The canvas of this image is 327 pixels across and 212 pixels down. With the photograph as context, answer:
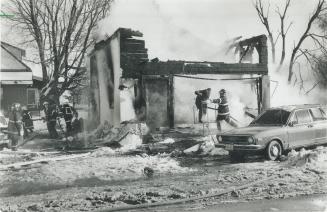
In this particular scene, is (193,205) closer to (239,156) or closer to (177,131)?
(239,156)

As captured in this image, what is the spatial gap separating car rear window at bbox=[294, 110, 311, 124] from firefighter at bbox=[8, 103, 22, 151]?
34.1 feet

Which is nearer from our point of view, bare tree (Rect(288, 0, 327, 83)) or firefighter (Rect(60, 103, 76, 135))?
firefighter (Rect(60, 103, 76, 135))

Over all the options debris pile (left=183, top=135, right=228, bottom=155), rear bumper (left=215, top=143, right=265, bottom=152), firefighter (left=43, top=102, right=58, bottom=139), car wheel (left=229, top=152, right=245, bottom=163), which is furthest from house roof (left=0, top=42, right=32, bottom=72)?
rear bumper (left=215, top=143, right=265, bottom=152)

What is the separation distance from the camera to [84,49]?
83.1 ft

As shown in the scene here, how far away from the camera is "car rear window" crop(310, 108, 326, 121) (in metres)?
12.5

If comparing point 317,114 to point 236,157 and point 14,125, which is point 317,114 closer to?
point 236,157

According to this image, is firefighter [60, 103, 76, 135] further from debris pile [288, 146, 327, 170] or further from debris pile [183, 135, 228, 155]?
debris pile [288, 146, 327, 170]

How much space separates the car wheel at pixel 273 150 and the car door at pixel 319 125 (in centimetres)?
142

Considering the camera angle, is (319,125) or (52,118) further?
(52,118)

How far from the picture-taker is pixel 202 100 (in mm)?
18453

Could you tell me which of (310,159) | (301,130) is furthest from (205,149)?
(310,159)

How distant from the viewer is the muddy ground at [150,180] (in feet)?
25.0

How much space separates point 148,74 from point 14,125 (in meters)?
5.64

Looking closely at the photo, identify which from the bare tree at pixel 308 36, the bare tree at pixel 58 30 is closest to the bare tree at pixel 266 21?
the bare tree at pixel 308 36
